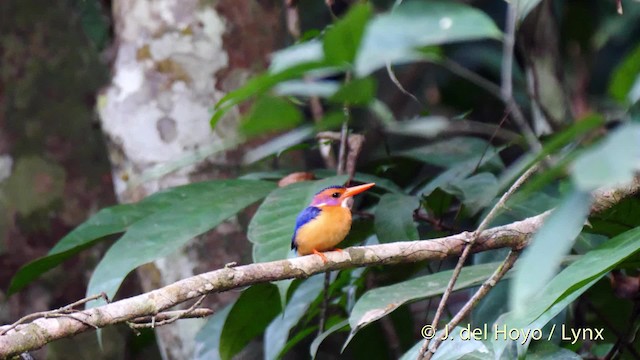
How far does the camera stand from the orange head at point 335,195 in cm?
252

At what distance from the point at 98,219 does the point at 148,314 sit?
3.28 ft

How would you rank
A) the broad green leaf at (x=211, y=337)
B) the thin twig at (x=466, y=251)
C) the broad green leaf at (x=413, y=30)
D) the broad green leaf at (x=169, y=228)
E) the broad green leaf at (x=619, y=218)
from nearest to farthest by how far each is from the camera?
1. the broad green leaf at (x=413, y=30)
2. the thin twig at (x=466, y=251)
3. the broad green leaf at (x=619, y=218)
4. the broad green leaf at (x=169, y=228)
5. the broad green leaf at (x=211, y=337)

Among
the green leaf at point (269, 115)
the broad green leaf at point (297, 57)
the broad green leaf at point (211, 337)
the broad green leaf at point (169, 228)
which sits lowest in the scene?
the broad green leaf at point (211, 337)

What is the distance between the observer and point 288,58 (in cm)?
92

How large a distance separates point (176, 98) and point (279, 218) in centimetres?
93

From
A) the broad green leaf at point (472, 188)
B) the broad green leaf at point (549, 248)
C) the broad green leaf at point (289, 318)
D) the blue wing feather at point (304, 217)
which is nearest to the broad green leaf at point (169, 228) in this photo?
the blue wing feather at point (304, 217)

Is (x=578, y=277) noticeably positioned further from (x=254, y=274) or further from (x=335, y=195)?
(x=335, y=195)

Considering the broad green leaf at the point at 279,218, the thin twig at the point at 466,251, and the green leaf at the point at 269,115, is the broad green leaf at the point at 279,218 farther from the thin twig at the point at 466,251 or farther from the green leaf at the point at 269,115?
the green leaf at the point at 269,115

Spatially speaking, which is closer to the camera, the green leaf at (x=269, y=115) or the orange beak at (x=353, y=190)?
the green leaf at (x=269, y=115)

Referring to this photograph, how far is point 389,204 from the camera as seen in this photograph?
256 centimetres

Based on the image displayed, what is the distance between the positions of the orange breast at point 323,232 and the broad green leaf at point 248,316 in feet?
0.63

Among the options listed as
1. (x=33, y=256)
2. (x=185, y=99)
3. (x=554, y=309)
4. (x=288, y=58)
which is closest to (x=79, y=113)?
(x=33, y=256)

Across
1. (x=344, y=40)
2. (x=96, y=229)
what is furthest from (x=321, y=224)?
(x=344, y=40)

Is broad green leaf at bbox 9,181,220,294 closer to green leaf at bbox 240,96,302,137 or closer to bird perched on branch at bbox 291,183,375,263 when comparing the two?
bird perched on branch at bbox 291,183,375,263
